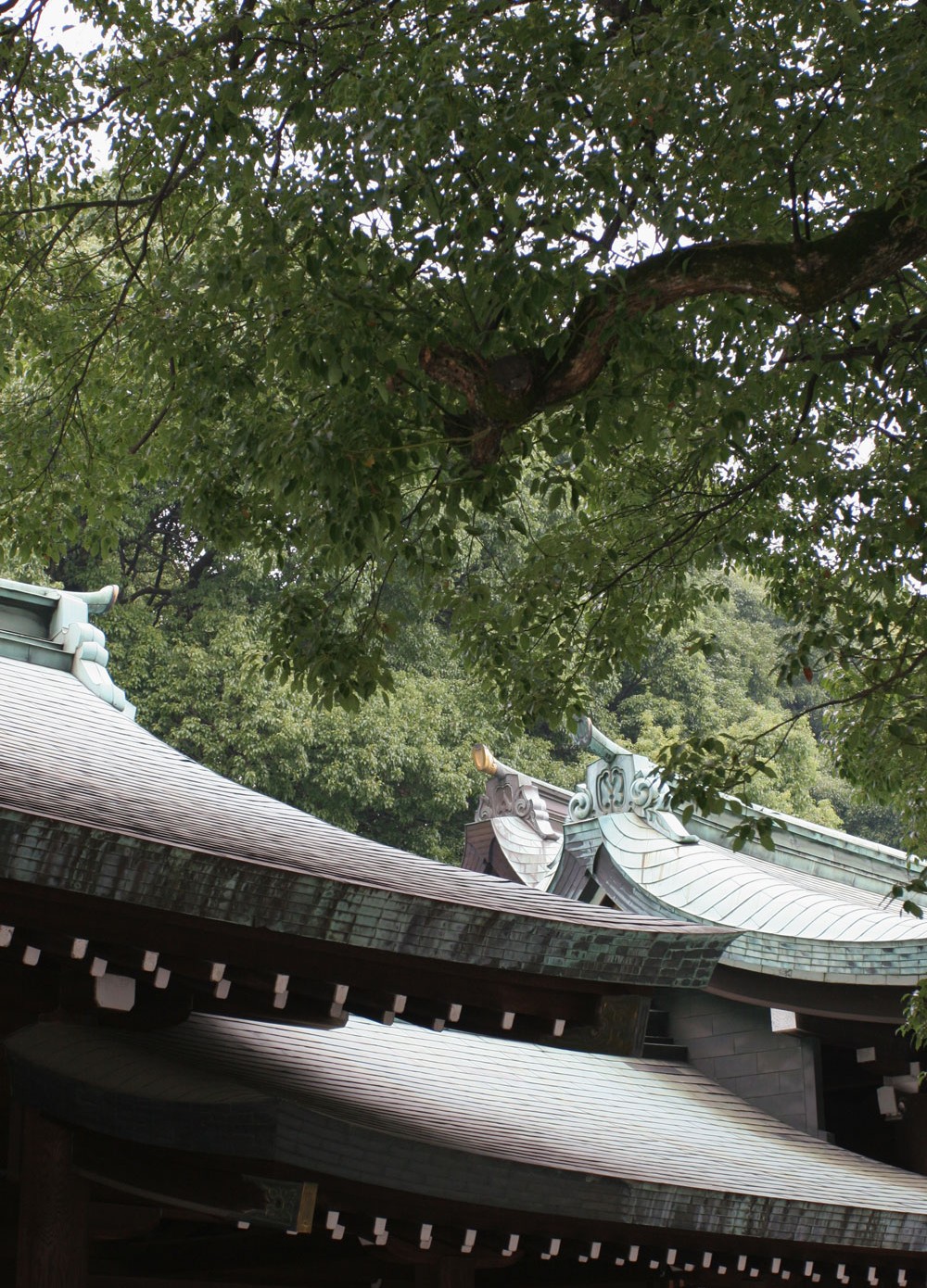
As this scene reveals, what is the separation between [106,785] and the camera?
16.0 feet

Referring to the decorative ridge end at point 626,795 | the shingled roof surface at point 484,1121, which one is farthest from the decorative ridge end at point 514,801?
the shingled roof surface at point 484,1121

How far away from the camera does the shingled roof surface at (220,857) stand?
375cm

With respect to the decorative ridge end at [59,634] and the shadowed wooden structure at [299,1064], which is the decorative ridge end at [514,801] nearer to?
the decorative ridge end at [59,634]

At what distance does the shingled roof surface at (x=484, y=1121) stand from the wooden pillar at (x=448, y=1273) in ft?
1.66

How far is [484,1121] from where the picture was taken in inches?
227

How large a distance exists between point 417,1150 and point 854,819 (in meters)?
A: 36.1

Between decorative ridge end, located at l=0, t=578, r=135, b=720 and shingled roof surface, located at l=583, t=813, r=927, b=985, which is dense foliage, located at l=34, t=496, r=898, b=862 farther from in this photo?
decorative ridge end, located at l=0, t=578, r=135, b=720

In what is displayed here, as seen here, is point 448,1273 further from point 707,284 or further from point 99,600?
point 99,600

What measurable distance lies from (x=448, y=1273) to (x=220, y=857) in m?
2.48

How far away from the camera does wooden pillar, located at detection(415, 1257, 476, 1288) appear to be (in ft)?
17.4

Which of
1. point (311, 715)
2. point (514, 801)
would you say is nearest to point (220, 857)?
point (514, 801)

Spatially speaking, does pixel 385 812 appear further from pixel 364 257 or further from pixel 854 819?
pixel 364 257

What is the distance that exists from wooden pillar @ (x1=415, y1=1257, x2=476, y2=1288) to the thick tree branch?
3.34 m

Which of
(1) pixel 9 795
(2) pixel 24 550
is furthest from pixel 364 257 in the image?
(2) pixel 24 550
